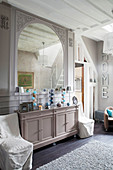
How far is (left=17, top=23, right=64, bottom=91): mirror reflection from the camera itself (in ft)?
10.8

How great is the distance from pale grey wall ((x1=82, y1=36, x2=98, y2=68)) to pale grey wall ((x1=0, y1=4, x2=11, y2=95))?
10.9 feet

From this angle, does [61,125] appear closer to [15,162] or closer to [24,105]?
[24,105]

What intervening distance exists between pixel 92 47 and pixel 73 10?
2.85m

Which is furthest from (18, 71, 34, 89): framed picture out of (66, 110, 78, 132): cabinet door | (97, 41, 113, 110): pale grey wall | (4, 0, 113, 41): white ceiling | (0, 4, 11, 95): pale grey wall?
(97, 41, 113, 110): pale grey wall

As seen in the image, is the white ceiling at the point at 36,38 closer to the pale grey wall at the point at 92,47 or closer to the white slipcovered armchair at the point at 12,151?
the white slipcovered armchair at the point at 12,151

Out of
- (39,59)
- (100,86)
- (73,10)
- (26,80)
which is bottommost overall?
(100,86)

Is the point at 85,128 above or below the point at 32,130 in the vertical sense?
below

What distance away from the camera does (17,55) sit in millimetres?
3189

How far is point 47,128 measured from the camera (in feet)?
10.8

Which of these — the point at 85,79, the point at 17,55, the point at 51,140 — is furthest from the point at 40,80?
the point at 85,79

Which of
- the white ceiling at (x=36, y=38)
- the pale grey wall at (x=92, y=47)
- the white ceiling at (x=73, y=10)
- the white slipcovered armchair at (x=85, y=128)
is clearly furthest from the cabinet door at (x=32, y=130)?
the pale grey wall at (x=92, y=47)

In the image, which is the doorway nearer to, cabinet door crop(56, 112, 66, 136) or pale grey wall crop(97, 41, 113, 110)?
pale grey wall crop(97, 41, 113, 110)

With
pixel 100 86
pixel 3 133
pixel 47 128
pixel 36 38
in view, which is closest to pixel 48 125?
pixel 47 128

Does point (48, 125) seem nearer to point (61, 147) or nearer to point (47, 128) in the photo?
point (47, 128)
